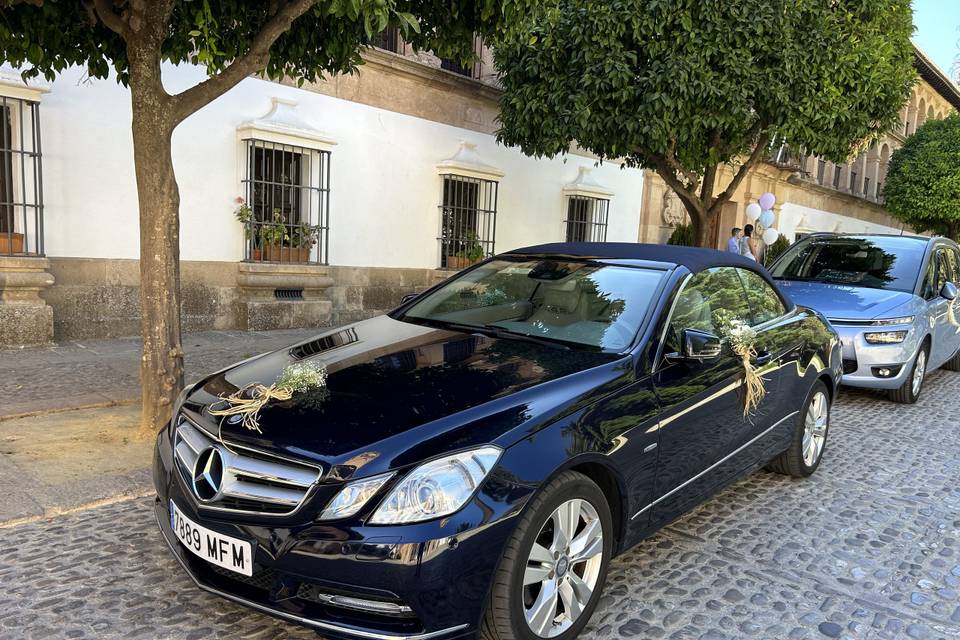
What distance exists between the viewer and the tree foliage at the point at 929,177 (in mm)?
20266

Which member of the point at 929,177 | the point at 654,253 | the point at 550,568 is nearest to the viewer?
the point at 550,568

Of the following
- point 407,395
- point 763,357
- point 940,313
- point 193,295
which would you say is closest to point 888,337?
point 940,313

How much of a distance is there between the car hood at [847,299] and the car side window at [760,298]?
2.22 meters

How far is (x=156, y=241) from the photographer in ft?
14.7

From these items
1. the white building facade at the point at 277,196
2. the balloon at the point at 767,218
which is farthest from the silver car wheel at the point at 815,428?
the balloon at the point at 767,218

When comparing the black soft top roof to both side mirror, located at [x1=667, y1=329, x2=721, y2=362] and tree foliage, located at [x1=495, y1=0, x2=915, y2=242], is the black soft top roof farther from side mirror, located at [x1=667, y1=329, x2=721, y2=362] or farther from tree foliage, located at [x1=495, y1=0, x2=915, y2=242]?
tree foliage, located at [x1=495, y1=0, x2=915, y2=242]

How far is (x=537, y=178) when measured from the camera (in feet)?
44.3

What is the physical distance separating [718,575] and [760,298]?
1.81 meters

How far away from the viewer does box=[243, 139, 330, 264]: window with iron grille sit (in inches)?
366

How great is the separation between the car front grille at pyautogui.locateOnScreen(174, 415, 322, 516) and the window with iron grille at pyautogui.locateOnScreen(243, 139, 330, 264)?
23.9 ft

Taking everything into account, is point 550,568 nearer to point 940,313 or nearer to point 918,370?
point 918,370

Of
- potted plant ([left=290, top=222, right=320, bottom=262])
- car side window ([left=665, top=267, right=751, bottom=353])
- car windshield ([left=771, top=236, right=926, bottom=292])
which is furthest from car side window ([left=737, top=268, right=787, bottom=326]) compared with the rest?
potted plant ([left=290, top=222, right=320, bottom=262])

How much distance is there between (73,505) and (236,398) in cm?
169

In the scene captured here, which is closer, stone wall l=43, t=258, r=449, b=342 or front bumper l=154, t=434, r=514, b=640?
front bumper l=154, t=434, r=514, b=640
